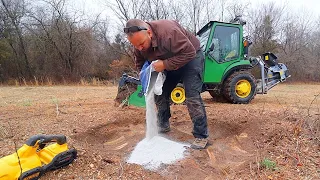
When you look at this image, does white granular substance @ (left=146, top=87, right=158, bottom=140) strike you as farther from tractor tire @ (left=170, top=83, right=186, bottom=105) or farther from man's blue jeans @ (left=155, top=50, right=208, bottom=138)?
tractor tire @ (left=170, top=83, right=186, bottom=105)

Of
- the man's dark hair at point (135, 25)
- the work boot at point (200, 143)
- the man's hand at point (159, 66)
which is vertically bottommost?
the work boot at point (200, 143)

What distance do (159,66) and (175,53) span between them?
0.21 meters

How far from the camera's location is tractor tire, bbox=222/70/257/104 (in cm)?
530

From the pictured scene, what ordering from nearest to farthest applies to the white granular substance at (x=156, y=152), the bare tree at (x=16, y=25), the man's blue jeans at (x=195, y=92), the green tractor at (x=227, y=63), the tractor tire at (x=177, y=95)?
the white granular substance at (x=156, y=152), the man's blue jeans at (x=195, y=92), the tractor tire at (x=177, y=95), the green tractor at (x=227, y=63), the bare tree at (x=16, y=25)

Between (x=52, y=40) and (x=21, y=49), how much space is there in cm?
236

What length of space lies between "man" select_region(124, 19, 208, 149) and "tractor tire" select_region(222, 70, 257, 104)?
9.32 ft

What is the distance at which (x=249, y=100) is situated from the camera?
5.48 meters

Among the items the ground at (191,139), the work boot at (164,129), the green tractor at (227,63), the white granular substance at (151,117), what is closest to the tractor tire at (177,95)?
the green tractor at (227,63)

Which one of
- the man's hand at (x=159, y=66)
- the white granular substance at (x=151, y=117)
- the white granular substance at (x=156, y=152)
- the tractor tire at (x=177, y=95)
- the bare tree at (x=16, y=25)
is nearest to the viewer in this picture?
the white granular substance at (x=156, y=152)

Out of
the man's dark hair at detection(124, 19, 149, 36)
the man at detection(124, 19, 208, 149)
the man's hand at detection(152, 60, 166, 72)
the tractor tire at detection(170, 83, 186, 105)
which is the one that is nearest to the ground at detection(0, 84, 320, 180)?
the man at detection(124, 19, 208, 149)

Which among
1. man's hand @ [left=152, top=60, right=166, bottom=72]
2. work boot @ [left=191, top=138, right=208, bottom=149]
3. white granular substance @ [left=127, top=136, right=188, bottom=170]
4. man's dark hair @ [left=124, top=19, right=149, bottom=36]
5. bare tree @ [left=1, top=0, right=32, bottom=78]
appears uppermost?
bare tree @ [left=1, top=0, right=32, bottom=78]

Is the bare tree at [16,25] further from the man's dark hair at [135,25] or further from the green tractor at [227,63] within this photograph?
the man's dark hair at [135,25]

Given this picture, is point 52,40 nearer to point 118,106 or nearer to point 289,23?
point 118,106

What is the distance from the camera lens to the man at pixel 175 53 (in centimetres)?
228
